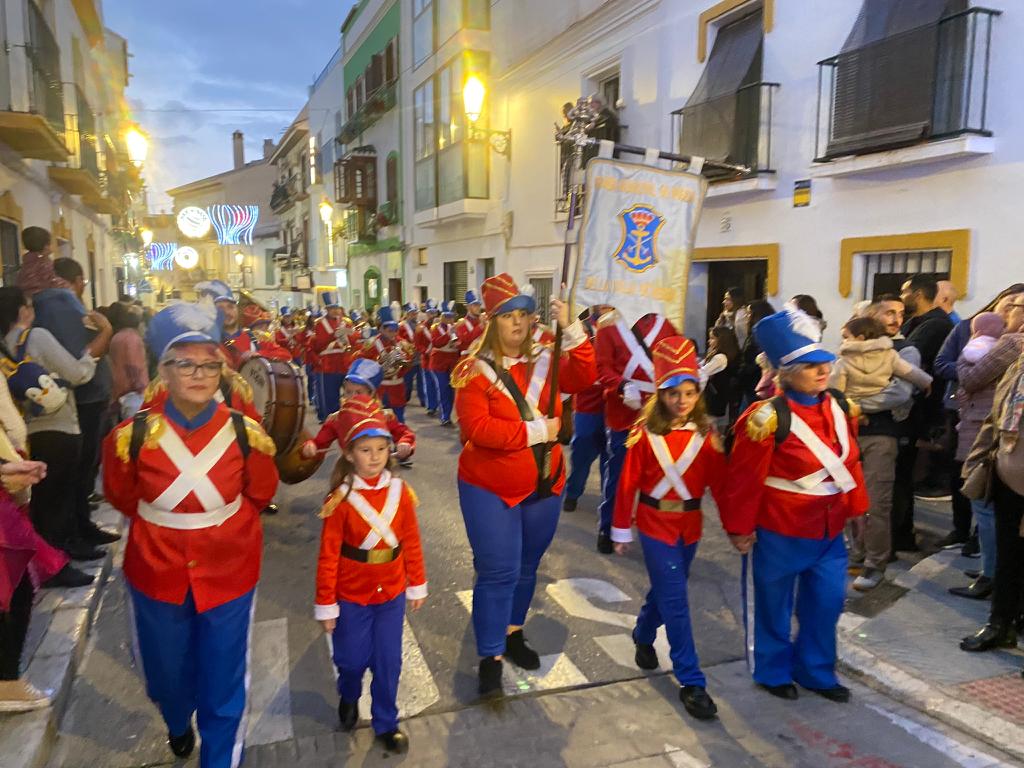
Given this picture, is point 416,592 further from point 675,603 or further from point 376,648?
point 675,603

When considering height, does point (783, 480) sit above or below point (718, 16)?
below

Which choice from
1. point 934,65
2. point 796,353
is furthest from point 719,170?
point 796,353

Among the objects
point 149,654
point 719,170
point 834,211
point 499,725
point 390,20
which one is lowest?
point 499,725

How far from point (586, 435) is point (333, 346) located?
16.4ft

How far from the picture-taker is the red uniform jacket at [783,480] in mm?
3533

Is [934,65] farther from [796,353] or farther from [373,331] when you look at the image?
[373,331]

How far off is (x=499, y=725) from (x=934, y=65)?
7321mm

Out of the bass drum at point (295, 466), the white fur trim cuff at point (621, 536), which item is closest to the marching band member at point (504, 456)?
the white fur trim cuff at point (621, 536)

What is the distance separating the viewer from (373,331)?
39.5 feet

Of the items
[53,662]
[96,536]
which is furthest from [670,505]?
[96,536]

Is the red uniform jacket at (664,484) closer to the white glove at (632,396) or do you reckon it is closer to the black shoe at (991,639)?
the black shoe at (991,639)

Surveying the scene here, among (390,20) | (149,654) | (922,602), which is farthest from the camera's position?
(390,20)

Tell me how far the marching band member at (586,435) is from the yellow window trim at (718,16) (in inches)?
207

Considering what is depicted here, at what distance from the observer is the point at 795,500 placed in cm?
358
